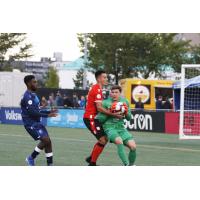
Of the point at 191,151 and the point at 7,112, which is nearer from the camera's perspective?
Result: the point at 191,151

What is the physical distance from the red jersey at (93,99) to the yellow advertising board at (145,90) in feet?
83.8

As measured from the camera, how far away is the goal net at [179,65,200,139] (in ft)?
68.4

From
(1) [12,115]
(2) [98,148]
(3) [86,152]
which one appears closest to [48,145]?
(2) [98,148]

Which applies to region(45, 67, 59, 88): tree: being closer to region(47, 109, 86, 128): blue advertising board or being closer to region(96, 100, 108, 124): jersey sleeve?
region(47, 109, 86, 128): blue advertising board

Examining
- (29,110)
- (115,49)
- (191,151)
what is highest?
(115,49)

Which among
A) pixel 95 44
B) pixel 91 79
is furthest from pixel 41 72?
pixel 95 44

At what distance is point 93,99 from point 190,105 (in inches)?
439

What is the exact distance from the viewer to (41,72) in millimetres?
89375

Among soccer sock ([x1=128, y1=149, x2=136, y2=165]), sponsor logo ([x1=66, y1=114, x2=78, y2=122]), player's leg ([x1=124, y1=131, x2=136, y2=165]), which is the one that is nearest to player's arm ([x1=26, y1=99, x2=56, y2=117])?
player's leg ([x1=124, y1=131, x2=136, y2=165])

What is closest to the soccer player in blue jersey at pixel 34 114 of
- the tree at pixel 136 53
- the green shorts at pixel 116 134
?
the green shorts at pixel 116 134

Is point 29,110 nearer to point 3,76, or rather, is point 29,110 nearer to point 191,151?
point 191,151

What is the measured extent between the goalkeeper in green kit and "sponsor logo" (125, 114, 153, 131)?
15.5 meters

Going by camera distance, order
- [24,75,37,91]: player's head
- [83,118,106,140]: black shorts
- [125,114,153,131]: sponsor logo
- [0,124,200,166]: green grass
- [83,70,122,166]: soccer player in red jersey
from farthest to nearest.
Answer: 1. [125,114,153,131]: sponsor logo
2. [0,124,200,166]: green grass
3. [83,118,106,140]: black shorts
4. [83,70,122,166]: soccer player in red jersey
5. [24,75,37,91]: player's head

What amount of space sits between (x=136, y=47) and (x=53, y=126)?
62.4 ft
